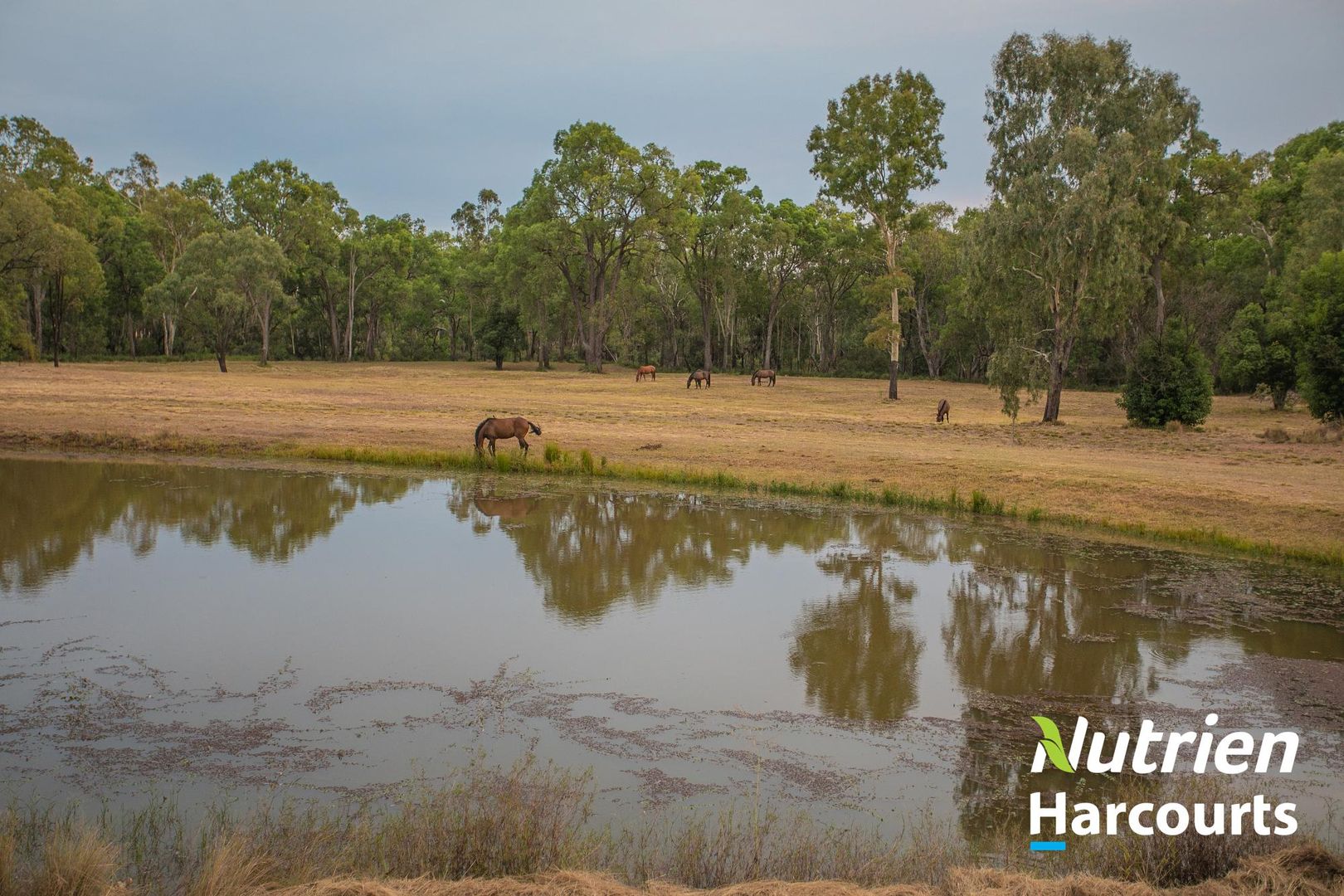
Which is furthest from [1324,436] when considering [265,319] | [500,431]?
[265,319]

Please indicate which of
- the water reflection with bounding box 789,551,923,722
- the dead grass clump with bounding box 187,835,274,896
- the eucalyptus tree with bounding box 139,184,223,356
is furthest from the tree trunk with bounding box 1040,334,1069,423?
the eucalyptus tree with bounding box 139,184,223,356

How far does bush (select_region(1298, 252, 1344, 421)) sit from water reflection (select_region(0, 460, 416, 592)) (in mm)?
27081

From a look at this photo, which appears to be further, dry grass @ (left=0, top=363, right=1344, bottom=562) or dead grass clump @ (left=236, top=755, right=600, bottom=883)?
dry grass @ (left=0, top=363, right=1344, bottom=562)

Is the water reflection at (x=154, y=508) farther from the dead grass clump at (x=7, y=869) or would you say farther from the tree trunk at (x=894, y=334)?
the tree trunk at (x=894, y=334)

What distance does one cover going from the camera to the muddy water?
729 cm

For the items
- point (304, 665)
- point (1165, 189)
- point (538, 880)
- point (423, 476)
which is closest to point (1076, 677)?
point (538, 880)

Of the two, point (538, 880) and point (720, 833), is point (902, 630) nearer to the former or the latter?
point (720, 833)

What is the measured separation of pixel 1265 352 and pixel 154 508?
40709 mm

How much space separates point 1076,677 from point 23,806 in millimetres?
8721

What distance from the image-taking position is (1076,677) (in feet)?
32.3

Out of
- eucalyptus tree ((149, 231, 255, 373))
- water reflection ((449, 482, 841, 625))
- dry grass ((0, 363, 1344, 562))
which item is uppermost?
eucalyptus tree ((149, 231, 255, 373))

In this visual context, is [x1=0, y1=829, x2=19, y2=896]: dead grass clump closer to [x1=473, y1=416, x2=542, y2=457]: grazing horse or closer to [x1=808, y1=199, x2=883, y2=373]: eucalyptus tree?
[x1=473, y1=416, x2=542, y2=457]: grazing horse

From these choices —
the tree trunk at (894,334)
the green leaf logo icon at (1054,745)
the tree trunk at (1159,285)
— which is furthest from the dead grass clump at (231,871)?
the tree trunk at (1159,285)

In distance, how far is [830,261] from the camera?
68.5 meters
